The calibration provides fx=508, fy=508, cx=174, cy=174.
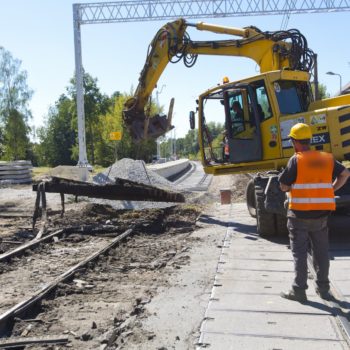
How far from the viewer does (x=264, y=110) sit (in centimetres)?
987

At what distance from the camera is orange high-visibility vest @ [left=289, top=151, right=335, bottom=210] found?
538 cm

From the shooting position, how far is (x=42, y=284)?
6.54 metres

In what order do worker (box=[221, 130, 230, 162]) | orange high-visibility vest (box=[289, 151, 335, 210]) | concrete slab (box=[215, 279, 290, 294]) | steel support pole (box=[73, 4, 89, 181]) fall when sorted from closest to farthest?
orange high-visibility vest (box=[289, 151, 335, 210]) < concrete slab (box=[215, 279, 290, 294]) < worker (box=[221, 130, 230, 162]) < steel support pole (box=[73, 4, 89, 181])

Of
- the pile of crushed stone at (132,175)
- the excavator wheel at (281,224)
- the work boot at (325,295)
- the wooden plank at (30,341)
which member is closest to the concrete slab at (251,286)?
the work boot at (325,295)

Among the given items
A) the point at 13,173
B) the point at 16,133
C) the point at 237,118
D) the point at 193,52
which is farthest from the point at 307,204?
the point at 16,133

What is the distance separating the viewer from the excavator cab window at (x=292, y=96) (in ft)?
32.0

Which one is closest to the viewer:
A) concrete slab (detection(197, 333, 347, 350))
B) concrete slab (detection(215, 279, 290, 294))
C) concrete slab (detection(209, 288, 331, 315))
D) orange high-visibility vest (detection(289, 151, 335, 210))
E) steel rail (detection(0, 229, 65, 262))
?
concrete slab (detection(197, 333, 347, 350))

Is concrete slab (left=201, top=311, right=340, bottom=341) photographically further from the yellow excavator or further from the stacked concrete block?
the stacked concrete block

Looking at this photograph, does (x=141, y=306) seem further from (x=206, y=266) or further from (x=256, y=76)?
(x=256, y=76)

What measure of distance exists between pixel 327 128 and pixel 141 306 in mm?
5144

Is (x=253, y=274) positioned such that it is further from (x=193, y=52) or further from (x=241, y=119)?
(x=193, y=52)

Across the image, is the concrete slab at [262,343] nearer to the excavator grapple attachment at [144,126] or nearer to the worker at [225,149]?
the worker at [225,149]

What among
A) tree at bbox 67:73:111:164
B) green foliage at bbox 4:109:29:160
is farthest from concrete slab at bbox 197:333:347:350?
tree at bbox 67:73:111:164

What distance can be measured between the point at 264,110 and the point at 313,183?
183 inches
